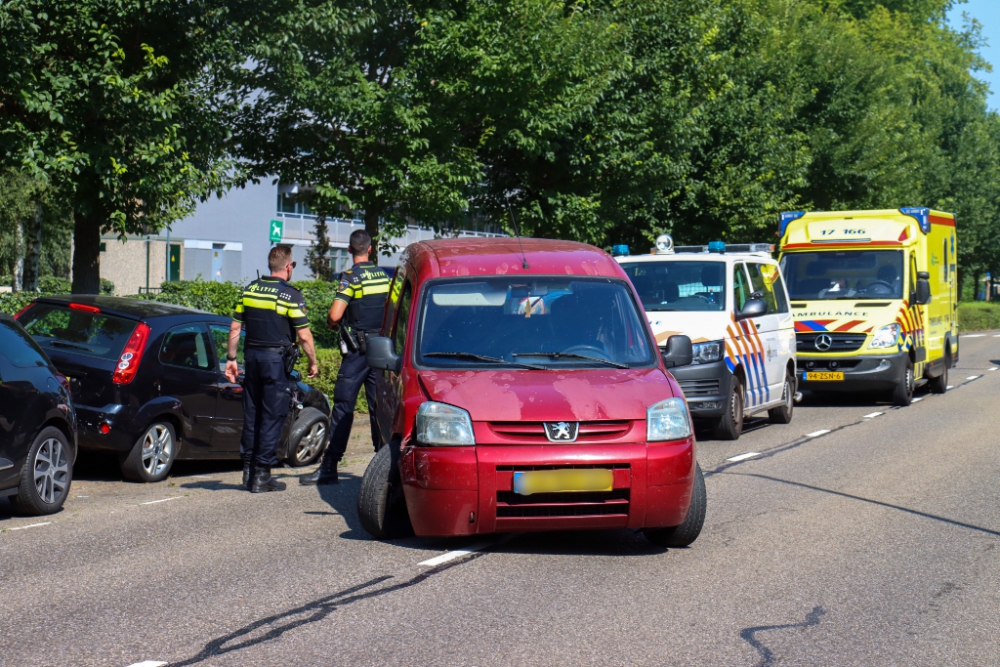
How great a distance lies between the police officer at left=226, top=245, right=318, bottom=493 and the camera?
30.5ft

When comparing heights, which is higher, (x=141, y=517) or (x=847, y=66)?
(x=847, y=66)

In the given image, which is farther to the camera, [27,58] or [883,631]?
[27,58]

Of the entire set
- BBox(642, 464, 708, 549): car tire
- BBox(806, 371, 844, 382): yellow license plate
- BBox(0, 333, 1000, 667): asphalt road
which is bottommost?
BBox(0, 333, 1000, 667): asphalt road

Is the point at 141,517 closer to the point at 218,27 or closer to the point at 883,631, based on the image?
the point at 883,631

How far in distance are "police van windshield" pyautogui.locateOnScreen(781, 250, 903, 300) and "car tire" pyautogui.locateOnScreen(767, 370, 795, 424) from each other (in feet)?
10.6

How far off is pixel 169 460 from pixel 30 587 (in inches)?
172

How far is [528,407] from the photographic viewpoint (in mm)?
6703

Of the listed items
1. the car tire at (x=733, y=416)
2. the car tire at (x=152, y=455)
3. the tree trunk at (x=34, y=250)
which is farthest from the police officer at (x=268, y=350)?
the tree trunk at (x=34, y=250)

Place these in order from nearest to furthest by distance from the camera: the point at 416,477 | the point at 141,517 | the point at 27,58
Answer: the point at 416,477 → the point at 141,517 → the point at 27,58

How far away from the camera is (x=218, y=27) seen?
14.5m

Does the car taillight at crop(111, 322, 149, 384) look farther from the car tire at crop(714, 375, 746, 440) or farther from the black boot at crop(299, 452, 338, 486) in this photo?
the car tire at crop(714, 375, 746, 440)

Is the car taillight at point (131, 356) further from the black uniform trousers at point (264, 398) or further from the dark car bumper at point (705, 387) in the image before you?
the dark car bumper at point (705, 387)

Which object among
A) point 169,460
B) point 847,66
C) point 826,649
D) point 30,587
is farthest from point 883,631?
point 847,66

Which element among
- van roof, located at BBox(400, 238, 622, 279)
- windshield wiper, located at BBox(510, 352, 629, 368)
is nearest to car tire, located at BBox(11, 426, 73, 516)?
van roof, located at BBox(400, 238, 622, 279)
